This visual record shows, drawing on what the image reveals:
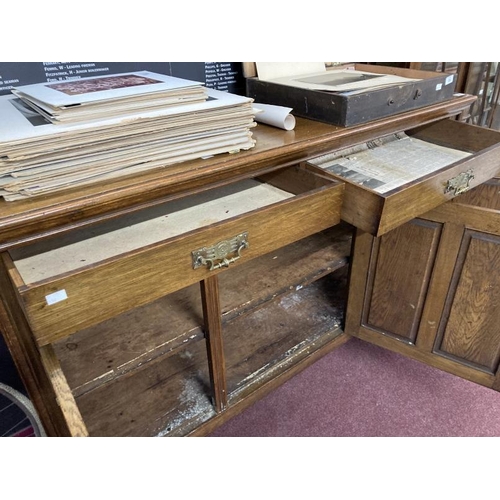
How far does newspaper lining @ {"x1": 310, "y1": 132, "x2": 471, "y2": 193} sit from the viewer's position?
117 centimetres

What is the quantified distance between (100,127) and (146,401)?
0.85 metres

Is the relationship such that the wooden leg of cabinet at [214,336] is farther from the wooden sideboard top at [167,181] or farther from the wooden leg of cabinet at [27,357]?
the wooden leg of cabinet at [27,357]

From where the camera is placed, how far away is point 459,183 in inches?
45.1

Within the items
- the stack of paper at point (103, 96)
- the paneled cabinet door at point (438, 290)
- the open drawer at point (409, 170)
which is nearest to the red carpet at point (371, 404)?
the paneled cabinet door at point (438, 290)

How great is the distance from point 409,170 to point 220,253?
659 millimetres

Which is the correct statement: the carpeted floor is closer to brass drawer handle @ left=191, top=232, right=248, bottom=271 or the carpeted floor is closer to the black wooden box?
brass drawer handle @ left=191, top=232, right=248, bottom=271

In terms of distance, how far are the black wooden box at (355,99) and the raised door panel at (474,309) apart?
0.41 meters

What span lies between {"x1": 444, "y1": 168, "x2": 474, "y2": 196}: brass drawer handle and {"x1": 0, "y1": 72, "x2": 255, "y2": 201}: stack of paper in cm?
54

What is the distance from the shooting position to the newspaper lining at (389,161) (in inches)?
46.1

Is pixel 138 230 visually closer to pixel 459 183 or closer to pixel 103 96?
pixel 103 96

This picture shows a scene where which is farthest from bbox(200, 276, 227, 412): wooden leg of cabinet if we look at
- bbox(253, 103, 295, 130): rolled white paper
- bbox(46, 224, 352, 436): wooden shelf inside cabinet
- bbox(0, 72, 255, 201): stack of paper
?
bbox(253, 103, 295, 130): rolled white paper

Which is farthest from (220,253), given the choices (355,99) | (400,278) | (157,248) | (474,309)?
(474,309)

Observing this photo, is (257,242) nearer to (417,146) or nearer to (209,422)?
(209,422)

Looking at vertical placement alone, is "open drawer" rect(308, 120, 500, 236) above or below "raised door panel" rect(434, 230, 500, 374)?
above
